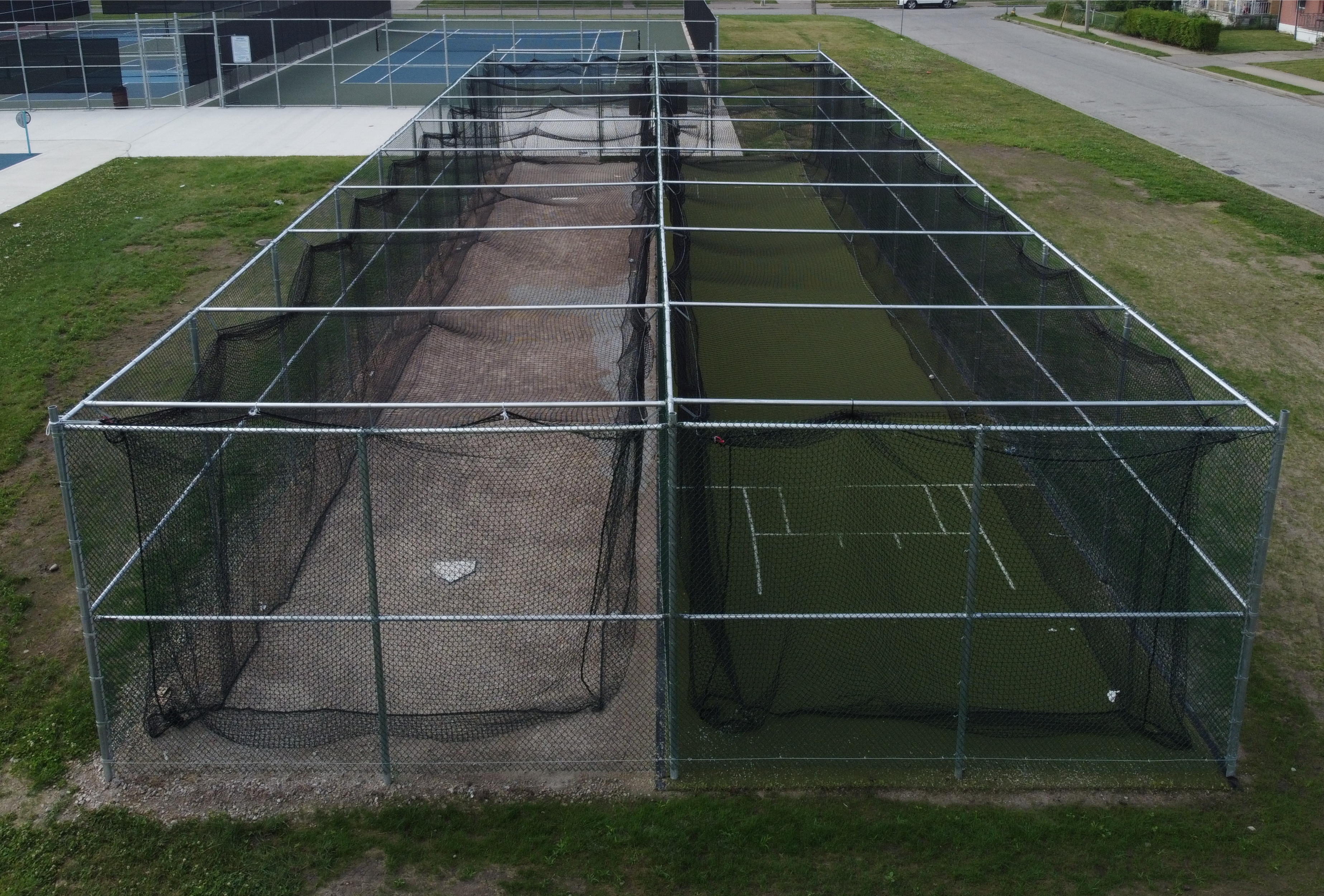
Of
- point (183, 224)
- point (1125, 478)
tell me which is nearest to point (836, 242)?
point (1125, 478)

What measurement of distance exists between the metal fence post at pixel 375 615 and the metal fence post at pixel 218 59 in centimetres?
3170

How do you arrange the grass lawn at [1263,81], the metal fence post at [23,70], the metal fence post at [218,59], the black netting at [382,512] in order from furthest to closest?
the grass lawn at [1263,81], the metal fence post at [218,59], the metal fence post at [23,70], the black netting at [382,512]

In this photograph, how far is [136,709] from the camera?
9.90 metres

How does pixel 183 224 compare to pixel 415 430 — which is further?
pixel 183 224

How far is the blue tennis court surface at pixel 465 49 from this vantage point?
148ft

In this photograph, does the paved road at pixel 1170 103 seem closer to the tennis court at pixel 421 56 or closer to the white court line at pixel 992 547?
the tennis court at pixel 421 56

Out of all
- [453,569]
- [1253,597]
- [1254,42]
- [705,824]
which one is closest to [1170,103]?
[1254,42]

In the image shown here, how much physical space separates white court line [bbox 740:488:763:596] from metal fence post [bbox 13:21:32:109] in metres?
31.3

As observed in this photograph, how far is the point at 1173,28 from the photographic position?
5122 centimetres

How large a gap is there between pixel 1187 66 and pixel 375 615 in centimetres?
4647

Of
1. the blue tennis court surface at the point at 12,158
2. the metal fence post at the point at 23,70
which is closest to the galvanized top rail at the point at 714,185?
the blue tennis court surface at the point at 12,158

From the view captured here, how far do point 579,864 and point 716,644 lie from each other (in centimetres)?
202

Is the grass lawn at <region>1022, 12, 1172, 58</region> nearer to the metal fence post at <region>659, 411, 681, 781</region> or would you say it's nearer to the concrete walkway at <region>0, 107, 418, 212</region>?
the concrete walkway at <region>0, 107, 418, 212</region>

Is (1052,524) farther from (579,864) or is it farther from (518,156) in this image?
(518,156)
